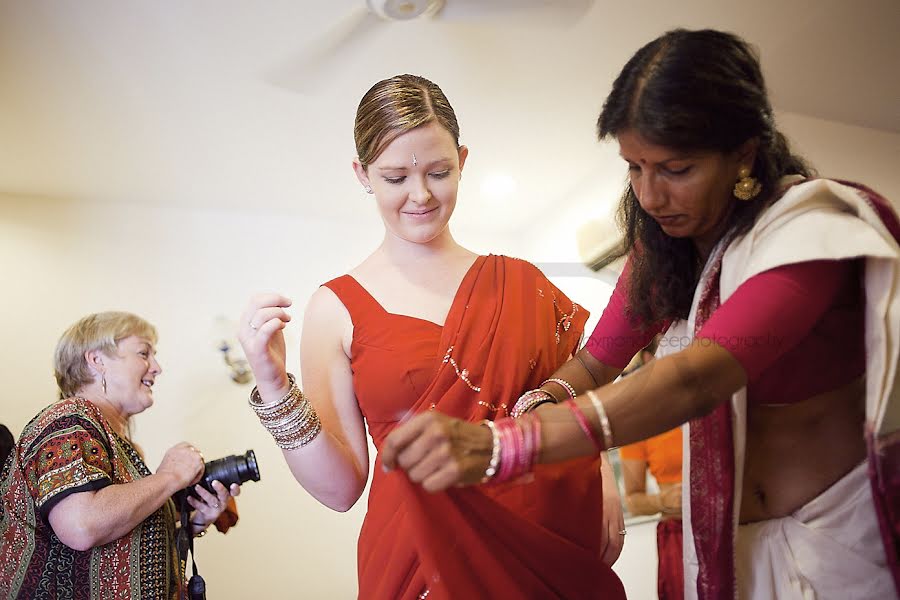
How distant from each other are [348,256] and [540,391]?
6.86 ft

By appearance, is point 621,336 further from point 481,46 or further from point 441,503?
point 481,46

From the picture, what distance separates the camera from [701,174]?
0.96 m

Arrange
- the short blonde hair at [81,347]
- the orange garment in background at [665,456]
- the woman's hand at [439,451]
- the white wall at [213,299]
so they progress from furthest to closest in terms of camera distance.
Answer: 1. the white wall at [213,299]
2. the orange garment in background at [665,456]
3. the short blonde hair at [81,347]
4. the woman's hand at [439,451]

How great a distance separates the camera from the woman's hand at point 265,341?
1.10 m

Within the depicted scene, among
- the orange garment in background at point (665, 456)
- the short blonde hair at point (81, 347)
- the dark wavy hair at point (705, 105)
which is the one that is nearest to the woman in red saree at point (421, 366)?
the dark wavy hair at point (705, 105)

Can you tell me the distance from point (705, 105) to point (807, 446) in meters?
0.51

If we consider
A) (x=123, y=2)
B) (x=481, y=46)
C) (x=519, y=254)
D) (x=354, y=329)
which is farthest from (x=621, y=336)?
(x=519, y=254)

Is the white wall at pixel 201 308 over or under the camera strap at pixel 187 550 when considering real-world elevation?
over

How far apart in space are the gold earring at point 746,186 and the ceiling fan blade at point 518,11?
1.43 meters

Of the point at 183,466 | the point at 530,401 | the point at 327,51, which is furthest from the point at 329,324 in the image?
the point at 327,51

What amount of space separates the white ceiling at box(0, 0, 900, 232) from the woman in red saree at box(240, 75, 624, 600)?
122 centimetres

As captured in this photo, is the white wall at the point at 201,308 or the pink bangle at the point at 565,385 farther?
the white wall at the point at 201,308

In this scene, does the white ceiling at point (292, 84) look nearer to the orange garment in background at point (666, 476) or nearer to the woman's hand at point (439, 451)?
the orange garment in background at point (666, 476)

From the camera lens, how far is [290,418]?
113 cm
